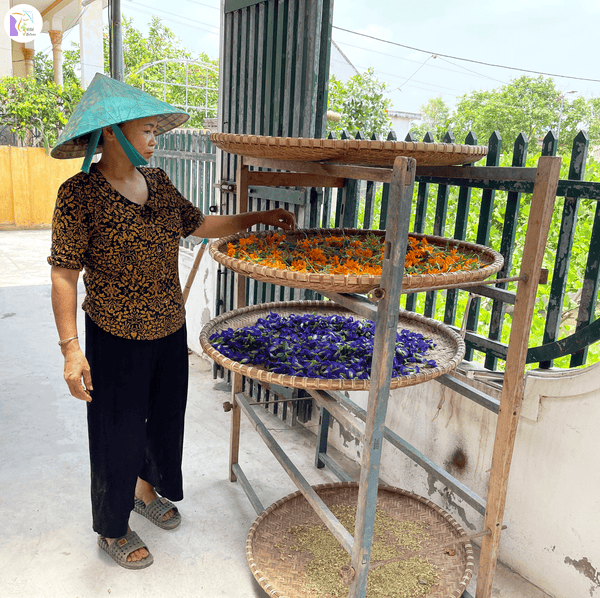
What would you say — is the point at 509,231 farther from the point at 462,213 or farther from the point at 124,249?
the point at 124,249

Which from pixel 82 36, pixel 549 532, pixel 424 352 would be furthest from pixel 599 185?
pixel 82 36

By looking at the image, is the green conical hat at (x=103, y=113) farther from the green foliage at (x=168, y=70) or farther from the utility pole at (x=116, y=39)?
the green foliage at (x=168, y=70)

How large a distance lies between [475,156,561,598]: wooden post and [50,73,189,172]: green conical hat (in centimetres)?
126

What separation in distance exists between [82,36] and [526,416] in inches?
569

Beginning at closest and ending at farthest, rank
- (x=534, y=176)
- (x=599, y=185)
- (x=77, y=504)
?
(x=534, y=176) < (x=599, y=185) < (x=77, y=504)

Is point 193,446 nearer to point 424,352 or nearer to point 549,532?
point 424,352

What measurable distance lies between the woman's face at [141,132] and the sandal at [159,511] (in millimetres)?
1569

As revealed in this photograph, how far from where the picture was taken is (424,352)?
82.0 inches

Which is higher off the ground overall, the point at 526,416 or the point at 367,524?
the point at 526,416

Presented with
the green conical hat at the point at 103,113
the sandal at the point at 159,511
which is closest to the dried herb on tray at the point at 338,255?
the green conical hat at the point at 103,113

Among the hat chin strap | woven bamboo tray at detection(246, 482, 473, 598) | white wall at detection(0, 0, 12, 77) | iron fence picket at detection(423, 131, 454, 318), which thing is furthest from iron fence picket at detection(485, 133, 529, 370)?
white wall at detection(0, 0, 12, 77)

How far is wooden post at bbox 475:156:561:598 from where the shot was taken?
62.2 inches

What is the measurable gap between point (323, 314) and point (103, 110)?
1332mm

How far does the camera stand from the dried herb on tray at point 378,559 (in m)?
1.97
